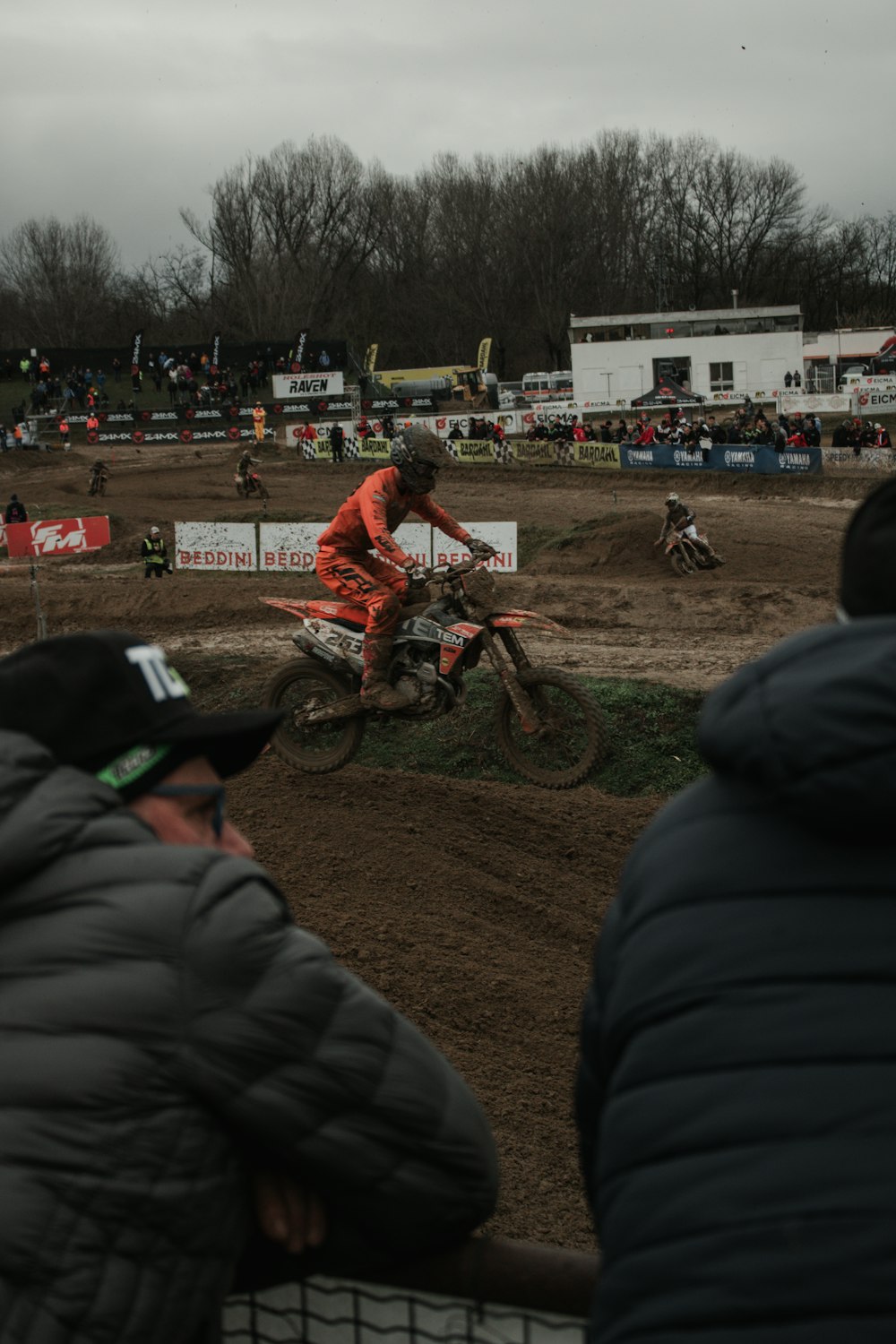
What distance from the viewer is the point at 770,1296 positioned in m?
1.27

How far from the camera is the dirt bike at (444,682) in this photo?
31.2 feet

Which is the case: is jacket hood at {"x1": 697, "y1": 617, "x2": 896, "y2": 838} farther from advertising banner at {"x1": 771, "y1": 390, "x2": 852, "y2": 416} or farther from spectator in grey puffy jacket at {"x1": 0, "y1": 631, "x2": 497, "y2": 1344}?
advertising banner at {"x1": 771, "y1": 390, "x2": 852, "y2": 416}

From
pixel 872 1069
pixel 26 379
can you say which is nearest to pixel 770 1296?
pixel 872 1069

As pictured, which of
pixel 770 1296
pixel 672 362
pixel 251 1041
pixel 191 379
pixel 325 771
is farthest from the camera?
pixel 672 362

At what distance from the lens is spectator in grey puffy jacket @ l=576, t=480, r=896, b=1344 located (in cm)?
128

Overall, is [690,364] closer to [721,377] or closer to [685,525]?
[721,377]

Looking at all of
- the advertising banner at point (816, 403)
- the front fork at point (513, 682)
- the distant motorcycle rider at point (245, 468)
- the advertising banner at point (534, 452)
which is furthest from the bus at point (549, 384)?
the front fork at point (513, 682)

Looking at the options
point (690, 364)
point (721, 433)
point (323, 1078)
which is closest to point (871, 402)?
point (721, 433)

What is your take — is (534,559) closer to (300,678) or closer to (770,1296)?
(300,678)

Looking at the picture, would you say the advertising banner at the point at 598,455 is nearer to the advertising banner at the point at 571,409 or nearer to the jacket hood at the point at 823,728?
the advertising banner at the point at 571,409

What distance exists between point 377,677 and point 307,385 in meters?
45.3

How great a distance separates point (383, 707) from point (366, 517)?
142 centimetres

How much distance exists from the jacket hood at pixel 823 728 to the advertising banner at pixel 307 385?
173ft

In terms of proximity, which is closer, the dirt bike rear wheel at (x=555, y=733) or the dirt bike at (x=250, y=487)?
the dirt bike rear wheel at (x=555, y=733)
